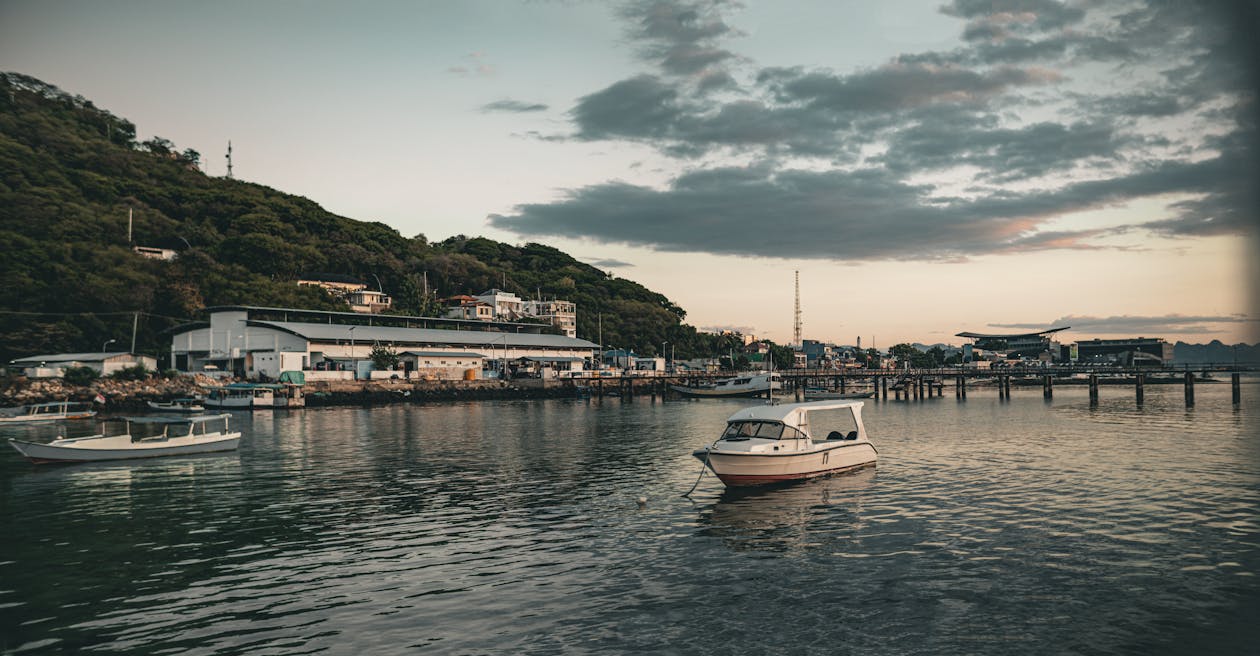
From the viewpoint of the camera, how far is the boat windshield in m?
34.1

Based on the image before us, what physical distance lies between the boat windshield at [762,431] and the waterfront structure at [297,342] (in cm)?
9085

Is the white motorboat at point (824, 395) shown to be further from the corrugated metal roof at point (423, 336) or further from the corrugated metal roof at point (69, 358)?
the corrugated metal roof at point (69, 358)

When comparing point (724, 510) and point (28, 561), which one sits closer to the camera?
point (28, 561)

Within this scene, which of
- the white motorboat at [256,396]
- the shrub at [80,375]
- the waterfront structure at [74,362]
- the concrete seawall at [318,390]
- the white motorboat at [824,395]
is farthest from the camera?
the white motorboat at [824,395]

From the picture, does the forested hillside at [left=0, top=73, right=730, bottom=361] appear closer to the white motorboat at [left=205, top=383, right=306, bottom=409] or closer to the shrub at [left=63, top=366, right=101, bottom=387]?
the shrub at [left=63, top=366, right=101, bottom=387]

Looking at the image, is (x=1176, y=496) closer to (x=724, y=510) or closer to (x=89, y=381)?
(x=724, y=510)

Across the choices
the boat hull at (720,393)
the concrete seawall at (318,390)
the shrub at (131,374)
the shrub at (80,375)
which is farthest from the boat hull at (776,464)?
the shrub at (131,374)

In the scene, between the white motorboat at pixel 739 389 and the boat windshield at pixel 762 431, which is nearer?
the boat windshield at pixel 762 431

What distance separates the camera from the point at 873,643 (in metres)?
15.4

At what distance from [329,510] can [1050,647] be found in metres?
25.8

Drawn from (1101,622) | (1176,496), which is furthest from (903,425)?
(1101,622)

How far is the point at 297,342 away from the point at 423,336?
25.7 metres

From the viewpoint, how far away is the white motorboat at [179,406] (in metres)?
83.3

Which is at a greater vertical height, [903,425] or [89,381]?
[89,381]
